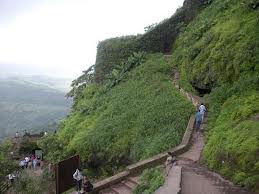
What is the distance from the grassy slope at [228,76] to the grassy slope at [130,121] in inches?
50.7

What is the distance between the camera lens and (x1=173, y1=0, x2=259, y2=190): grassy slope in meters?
14.2

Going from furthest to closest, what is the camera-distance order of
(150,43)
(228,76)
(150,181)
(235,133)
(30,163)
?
(150,43), (30,163), (228,76), (235,133), (150,181)

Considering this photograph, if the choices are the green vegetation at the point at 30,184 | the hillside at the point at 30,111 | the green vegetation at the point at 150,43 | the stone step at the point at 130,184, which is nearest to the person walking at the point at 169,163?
the stone step at the point at 130,184

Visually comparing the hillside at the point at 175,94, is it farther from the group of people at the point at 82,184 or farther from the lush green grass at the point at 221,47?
the group of people at the point at 82,184

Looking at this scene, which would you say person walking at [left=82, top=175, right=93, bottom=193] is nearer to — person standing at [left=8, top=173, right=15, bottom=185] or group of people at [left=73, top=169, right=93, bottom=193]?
group of people at [left=73, top=169, right=93, bottom=193]

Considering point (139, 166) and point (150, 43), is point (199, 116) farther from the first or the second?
point (150, 43)

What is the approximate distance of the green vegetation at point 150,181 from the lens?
1376 centimetres

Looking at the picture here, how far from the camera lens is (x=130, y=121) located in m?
21.8

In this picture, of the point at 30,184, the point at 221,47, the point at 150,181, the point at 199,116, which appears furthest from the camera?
the point at 221,47

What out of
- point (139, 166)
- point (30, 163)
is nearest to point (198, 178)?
point (139, 166)

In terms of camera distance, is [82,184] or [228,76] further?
[228,76]

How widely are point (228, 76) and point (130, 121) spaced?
476cm

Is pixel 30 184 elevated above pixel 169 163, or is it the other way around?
pixel 169 163

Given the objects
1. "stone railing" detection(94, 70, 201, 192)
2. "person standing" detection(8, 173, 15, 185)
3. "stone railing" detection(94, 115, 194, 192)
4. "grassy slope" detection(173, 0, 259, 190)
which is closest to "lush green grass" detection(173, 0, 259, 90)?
"grassy slope" detection(173, 0, 259, 190)
